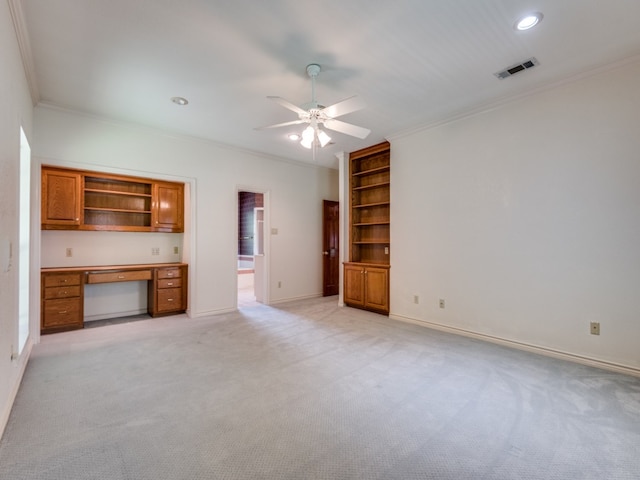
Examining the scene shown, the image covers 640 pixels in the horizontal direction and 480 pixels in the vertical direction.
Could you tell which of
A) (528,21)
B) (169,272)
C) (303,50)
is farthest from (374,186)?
A: (169,272)

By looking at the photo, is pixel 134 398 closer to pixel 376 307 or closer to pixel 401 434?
pixel 401 434

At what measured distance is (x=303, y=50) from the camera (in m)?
2.49

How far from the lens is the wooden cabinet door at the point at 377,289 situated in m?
4.71

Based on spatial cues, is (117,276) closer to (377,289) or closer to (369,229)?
(377,289)

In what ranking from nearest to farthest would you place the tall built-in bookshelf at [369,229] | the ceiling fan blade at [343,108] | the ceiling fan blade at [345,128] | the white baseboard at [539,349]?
the ceiling fan blade at [343,108] → the white baseboard at [539,349] → the ceiling fan blade at [345,128] → the tall built-in bookshelf at [369,229]

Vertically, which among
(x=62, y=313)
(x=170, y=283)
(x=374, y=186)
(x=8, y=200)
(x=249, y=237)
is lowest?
(x=62, y=313)

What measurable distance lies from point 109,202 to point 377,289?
14.2 ft

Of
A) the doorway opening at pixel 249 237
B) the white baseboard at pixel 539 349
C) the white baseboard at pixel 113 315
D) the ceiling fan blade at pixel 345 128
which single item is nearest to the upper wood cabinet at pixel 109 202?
the white baseboard at pixel 113 315

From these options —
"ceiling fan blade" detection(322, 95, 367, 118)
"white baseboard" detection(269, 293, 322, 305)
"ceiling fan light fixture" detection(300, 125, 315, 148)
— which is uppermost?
"ceiling fan blade" detection(322, 95, 367, 118)

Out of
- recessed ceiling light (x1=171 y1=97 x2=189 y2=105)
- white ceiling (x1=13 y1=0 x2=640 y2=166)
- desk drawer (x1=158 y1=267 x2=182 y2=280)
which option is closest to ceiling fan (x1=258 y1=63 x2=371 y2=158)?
white ceiling (x1=13 y1=0 x2=640 y2=166)

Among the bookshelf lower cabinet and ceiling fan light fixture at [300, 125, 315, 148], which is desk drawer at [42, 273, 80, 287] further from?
the bookshelf lower cabinet

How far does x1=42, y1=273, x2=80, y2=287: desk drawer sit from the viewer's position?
3.64 metres

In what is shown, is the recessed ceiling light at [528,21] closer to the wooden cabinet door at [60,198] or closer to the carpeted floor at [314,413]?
the carpeted floor at [314,413]

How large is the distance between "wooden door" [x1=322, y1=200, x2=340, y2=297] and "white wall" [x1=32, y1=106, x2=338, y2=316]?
0.12m
